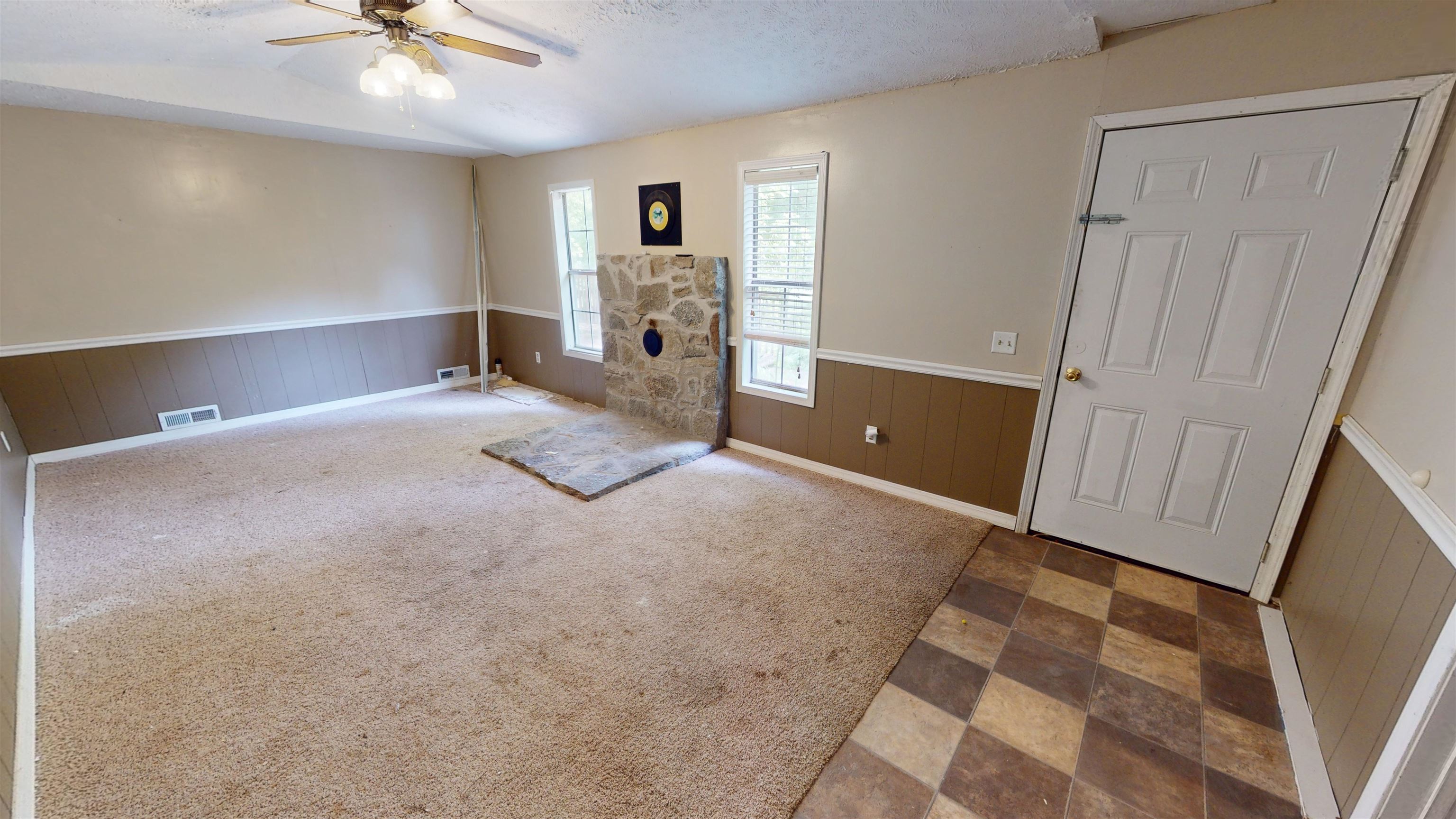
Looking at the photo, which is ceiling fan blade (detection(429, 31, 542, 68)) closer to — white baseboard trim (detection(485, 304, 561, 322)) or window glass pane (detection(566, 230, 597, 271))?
window glass pane (detection(566, 230, 597, 271))

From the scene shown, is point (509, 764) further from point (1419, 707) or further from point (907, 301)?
point (907, 301)

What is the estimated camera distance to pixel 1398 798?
1159 millimetres

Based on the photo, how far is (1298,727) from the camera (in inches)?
64.0

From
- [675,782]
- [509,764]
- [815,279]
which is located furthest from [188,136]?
[675,782]

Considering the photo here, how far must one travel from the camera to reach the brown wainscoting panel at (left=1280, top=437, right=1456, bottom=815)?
124 centimetres

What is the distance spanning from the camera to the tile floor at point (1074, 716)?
143cm

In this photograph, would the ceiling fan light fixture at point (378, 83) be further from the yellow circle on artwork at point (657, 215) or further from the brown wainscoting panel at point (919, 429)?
the brown wainscoting panel at point (919, 429)

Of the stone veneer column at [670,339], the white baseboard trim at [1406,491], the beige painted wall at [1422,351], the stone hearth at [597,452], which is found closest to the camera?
the white baseboard trim at [1406,491]

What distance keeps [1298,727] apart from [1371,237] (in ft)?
5.32

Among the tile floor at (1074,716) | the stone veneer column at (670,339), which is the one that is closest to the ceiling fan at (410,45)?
the stone veneer column at (670,339)

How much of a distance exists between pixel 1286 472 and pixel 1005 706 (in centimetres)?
152

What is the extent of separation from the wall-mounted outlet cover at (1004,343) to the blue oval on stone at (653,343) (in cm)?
225

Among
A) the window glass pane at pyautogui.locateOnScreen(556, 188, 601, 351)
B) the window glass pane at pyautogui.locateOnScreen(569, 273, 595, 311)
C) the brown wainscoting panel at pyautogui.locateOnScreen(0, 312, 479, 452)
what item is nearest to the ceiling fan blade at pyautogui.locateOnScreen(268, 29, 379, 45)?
the window glass pane at pyautogui.locateOnScreen(556, 188, 601, 351)

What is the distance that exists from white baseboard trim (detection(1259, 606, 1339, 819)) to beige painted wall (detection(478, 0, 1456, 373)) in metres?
1.31
